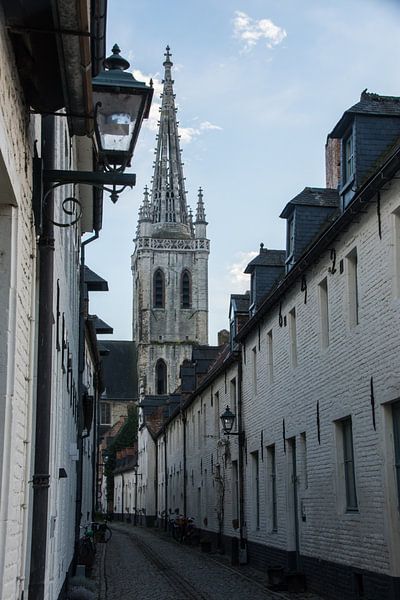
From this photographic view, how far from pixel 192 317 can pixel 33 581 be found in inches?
3552

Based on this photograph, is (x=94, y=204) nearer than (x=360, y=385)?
No

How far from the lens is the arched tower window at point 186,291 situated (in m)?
97.1

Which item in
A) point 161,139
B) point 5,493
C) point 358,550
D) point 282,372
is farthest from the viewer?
point 161,139

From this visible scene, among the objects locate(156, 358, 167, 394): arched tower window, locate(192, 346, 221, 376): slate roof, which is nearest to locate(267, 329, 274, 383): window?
locate(192, 346, 221, 376): slate roof

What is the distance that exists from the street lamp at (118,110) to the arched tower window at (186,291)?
9063 cm

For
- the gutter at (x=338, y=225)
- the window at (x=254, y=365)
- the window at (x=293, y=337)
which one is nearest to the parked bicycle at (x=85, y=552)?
the window at (x=254, y=365)

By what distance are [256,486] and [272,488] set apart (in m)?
2.06

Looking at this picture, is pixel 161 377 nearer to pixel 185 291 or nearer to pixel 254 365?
pixel 185 291

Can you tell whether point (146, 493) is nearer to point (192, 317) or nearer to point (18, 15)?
point (192, 317)

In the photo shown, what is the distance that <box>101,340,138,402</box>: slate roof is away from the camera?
325 ft

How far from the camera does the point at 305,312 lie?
637 inches

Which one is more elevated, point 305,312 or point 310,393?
point 305,312

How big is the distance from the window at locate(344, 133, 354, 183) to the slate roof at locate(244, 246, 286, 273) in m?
7.89

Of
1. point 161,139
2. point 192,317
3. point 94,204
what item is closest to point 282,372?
point 94,204
